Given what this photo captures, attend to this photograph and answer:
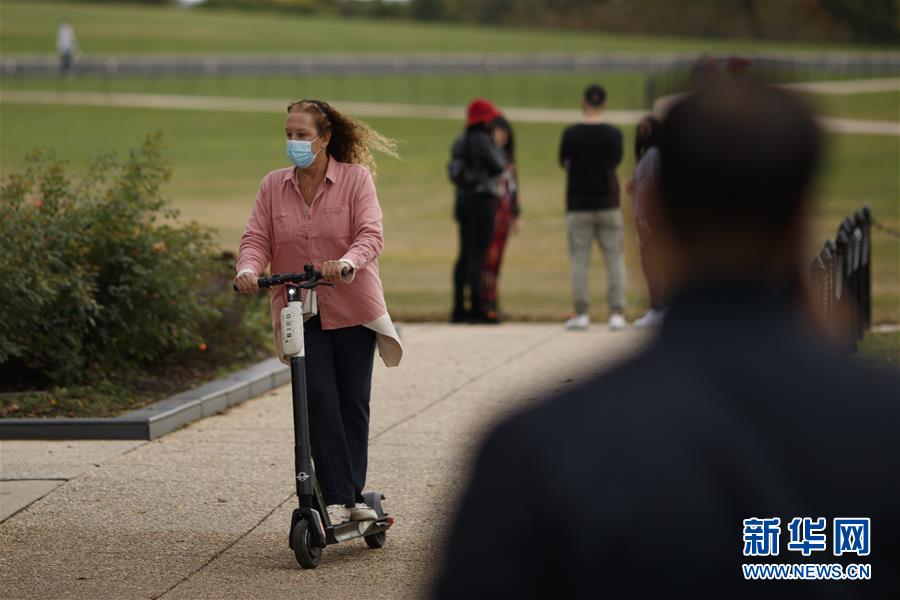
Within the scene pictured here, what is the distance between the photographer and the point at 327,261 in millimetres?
5539

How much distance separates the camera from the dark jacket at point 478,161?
1207cm

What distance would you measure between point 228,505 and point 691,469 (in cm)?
509

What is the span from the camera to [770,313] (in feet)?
5.82

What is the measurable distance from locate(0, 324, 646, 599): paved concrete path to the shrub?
87 cm

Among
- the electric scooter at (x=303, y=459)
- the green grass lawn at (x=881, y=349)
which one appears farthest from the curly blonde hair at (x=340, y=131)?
the green grass lawn at (x=881, y=349)

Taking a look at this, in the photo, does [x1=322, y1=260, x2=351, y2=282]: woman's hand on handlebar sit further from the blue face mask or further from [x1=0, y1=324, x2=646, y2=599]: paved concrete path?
[x1=0, y1=324, x2=646, y2=599]: paved concrete path

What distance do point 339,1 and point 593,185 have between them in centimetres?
12492

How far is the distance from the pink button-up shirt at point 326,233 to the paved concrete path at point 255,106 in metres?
35.2

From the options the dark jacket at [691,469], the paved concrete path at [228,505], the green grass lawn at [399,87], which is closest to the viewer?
the dark jacket at [691,469]

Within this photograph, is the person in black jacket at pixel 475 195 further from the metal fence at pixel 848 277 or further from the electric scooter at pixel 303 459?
the electric scooter at pixel 303 459

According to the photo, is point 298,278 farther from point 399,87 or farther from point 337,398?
point 399,87

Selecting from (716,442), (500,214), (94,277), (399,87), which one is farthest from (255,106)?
(716,442)

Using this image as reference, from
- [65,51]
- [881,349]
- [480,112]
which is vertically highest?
[65,51]

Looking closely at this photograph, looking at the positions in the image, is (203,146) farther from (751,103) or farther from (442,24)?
(442,24)
